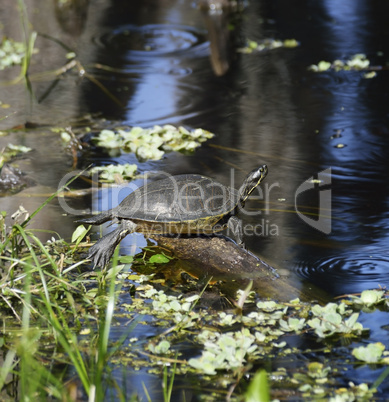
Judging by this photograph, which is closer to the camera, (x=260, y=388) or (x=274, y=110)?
(x=260, y=388)

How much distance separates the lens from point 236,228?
11.0ft

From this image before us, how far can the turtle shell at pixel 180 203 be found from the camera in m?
3.26

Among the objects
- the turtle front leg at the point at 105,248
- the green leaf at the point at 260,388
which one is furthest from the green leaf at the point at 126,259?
the green leaf at the point at 260,388

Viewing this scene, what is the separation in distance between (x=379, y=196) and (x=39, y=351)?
2.61 meters

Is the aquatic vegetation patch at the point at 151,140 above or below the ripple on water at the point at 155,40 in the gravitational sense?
below

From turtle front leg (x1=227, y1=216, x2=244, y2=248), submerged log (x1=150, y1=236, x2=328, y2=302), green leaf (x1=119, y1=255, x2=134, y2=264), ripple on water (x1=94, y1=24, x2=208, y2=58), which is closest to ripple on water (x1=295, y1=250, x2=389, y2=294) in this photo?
submerged log (x1=150, y1=236, x2=328, y2=302)

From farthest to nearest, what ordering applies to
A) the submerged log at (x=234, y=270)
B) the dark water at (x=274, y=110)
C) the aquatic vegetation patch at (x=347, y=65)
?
the aquatic vegetation patch at (x=347, y=65) < the dark water at (x=274, y=110) < the submerged log at (x=234, y=270)

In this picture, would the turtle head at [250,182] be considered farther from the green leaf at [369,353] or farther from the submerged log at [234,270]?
the green leaf at [369,353]

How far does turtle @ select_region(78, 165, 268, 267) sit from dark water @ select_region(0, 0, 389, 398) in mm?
204

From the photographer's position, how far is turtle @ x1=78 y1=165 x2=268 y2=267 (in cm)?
325

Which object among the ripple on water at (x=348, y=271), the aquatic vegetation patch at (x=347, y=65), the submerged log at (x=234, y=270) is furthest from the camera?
the aquatic vegetation patch at (x=347, y=65)

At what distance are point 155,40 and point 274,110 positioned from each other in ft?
11.5

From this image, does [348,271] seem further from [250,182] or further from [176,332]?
[176,332]

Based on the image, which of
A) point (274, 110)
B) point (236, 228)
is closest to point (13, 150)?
point (236, 228)
